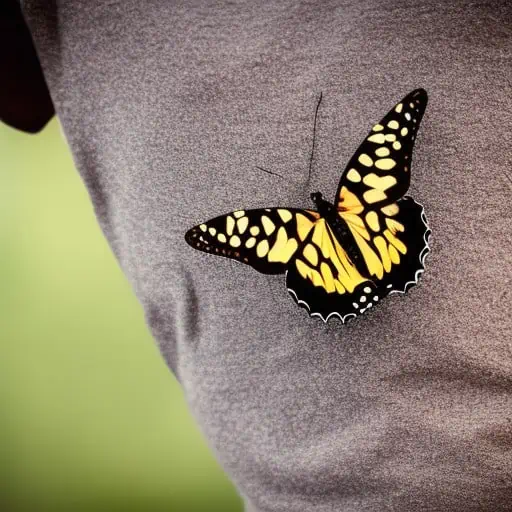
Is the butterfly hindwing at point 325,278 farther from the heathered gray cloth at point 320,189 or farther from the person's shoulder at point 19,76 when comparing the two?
the person's shoulder at point 19,76

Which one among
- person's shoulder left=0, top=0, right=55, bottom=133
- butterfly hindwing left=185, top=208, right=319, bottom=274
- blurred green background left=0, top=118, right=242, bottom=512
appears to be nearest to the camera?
butterfly hindwing left=185, top=208, right=319, bottom=274

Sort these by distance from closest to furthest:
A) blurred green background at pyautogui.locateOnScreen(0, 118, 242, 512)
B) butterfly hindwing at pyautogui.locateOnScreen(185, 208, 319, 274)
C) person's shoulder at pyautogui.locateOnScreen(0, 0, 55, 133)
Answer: butterfly hindwing at pyautogui.locateOnScreen(185, 208, 319, 274) < person's shoulder at pyautogui.locateOnScreen(0, 0, 55, 133) < blurred green background at pyautogui.locateOnScreen(0, 118, 242, 512)

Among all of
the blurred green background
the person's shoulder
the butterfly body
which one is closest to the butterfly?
the butterfly body

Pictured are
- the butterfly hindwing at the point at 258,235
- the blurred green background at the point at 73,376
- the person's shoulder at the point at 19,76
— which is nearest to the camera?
the butterfly hindwing at the point at 258,235

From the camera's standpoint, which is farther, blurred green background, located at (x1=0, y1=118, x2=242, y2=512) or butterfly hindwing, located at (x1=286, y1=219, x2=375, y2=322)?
blurred green background, located at (x1=0, y1=118, x2=242, y2=512)

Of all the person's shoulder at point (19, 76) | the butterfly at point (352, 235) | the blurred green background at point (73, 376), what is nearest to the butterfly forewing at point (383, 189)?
the butterfly at point (352, 235)

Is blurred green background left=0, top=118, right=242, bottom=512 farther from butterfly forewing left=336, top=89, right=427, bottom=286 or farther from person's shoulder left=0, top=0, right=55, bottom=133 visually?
butterfly forewing left=336, top=89, right=427, bottom=286

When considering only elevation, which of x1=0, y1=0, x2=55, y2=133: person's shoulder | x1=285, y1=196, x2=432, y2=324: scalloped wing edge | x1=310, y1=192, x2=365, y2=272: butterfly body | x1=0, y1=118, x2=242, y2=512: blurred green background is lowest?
x1=0, y1=118, x2=242, y2=512: blurred green background
